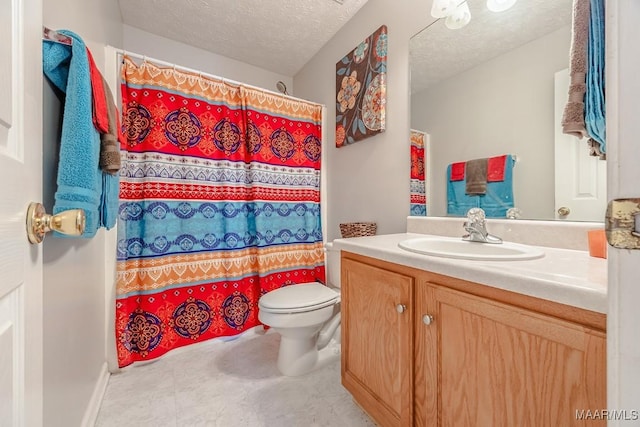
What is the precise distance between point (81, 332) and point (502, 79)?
1992 millimetres

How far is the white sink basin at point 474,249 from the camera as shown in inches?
28.2

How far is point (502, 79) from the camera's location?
42.5 inches

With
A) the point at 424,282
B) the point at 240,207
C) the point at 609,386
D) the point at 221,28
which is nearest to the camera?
the point at 609,386

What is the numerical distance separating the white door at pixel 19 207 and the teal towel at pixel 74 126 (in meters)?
0.30

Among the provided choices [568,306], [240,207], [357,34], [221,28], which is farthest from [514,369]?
[221,28]

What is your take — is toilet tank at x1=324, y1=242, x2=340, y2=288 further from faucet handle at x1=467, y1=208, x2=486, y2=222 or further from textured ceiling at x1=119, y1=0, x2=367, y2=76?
textured ceiling at x1=119, y1=0, x2=367, y2=76

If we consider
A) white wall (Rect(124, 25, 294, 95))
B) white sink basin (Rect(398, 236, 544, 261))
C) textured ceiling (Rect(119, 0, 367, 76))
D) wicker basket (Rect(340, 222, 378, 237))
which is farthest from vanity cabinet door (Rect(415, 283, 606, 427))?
white wall (Rect(124, 25, 294, 95))

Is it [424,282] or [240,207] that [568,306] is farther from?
[240,207]

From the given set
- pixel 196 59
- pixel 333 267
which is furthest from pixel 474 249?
pixel 196 59

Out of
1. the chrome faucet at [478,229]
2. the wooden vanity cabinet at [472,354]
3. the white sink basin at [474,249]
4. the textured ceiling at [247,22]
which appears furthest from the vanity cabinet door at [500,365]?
the textured ceiling at [247,22]

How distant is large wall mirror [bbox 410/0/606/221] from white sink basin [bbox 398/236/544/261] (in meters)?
0.23

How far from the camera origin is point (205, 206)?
A: 1.66 metres

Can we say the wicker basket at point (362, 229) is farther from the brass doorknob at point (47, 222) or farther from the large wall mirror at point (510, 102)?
the brass doorknob at point (47, 222)

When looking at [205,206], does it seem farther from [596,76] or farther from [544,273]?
[596,76]
